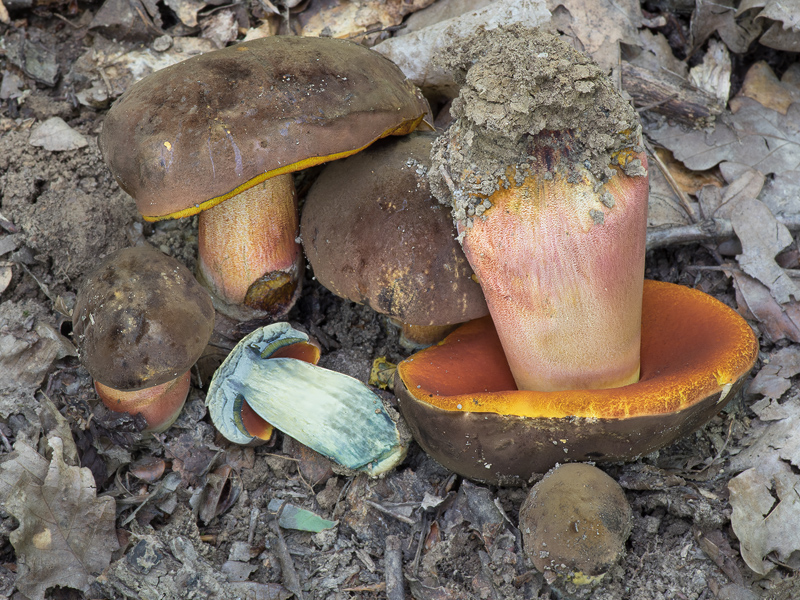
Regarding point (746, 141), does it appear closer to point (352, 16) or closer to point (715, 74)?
point (715, 74)

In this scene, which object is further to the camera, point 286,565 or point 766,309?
point 766,309

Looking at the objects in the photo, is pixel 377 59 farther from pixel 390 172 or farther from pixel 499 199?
pixel 499 199

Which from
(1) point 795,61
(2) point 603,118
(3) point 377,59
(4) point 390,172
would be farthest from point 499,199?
(1) point 795,61

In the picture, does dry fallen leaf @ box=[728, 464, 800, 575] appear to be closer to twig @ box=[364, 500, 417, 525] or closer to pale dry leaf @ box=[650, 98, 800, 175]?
twig @ box=[364, 500, 417, 525]

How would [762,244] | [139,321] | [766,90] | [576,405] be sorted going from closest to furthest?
1. [576,405]
2. [139,321]
3. [762,244]
4. [766,90]

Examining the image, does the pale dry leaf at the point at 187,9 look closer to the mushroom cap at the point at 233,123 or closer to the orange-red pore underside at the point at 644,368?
the mushroom cap at the point at 233,123

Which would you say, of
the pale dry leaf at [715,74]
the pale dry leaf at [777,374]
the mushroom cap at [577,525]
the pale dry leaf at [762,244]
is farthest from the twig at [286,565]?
the pale dry leaf at [715,74]

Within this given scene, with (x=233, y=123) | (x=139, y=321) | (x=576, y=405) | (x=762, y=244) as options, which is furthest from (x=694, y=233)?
(x=139, y=321)
